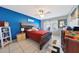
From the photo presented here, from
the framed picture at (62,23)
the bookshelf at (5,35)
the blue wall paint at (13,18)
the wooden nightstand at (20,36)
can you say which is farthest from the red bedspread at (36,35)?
the framed picture at (62,23)

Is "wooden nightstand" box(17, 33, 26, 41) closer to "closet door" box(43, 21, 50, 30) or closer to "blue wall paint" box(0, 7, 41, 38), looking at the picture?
"blue wall paint" box(0, 7, 41, 38)

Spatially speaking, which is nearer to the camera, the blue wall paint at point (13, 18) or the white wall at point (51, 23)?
the blue wall paint at point (13, 18)

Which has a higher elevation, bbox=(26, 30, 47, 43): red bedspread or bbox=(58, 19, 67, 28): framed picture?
bbox=(58, 19, 67, 28): framed picture

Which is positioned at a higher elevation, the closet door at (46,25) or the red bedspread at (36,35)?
the closet door at (46,25)

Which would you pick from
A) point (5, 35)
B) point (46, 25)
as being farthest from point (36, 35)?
point (46, 25)

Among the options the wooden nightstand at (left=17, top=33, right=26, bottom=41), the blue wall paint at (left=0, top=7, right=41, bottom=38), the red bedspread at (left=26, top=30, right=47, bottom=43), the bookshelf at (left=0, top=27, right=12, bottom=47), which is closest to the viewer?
the bookshelf at (left=0, top=27, right=12, bottom=47)

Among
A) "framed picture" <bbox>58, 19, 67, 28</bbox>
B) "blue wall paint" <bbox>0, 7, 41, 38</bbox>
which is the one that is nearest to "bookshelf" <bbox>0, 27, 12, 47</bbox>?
"blue wall paint" <bbox>0, 7, 41, 38</bbox>

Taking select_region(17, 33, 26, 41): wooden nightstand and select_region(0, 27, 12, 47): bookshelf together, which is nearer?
select_region(0, 27, 12, 47): bookshelf

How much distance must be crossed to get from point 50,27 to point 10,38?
352 cm

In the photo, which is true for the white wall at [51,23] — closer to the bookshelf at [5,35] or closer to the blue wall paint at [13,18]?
the blue wall paint at [13,18]

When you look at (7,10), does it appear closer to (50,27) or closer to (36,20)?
(36,20)

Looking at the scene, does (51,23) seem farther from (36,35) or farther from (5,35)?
(5,35)
